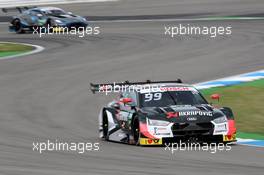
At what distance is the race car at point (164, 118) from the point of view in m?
15.5

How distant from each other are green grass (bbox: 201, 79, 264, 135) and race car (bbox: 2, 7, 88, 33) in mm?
15349

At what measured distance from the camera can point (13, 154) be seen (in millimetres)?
14625

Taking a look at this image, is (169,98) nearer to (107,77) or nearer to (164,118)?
(164,118)

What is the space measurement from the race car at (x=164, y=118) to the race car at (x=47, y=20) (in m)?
21.3

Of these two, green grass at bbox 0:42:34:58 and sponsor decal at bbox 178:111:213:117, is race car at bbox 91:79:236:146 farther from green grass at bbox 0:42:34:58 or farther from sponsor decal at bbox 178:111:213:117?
green grass at bbox 0:42:34:58

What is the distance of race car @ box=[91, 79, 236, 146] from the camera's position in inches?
610

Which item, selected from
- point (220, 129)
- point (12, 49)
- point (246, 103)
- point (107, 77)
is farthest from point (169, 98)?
point (12, 49)

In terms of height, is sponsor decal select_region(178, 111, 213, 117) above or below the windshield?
below

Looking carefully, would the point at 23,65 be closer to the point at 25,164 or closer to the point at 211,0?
the point at 25,164

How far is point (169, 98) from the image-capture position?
16.5 meters

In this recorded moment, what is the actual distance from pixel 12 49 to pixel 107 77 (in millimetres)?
9040

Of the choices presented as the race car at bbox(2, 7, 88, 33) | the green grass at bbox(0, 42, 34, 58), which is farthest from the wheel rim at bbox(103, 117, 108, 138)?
the race car at bbox(2, 7, 88, 33)

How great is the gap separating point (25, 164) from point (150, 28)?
1011 inches

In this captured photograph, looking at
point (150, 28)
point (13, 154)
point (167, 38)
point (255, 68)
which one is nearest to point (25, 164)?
point (13, 154)
